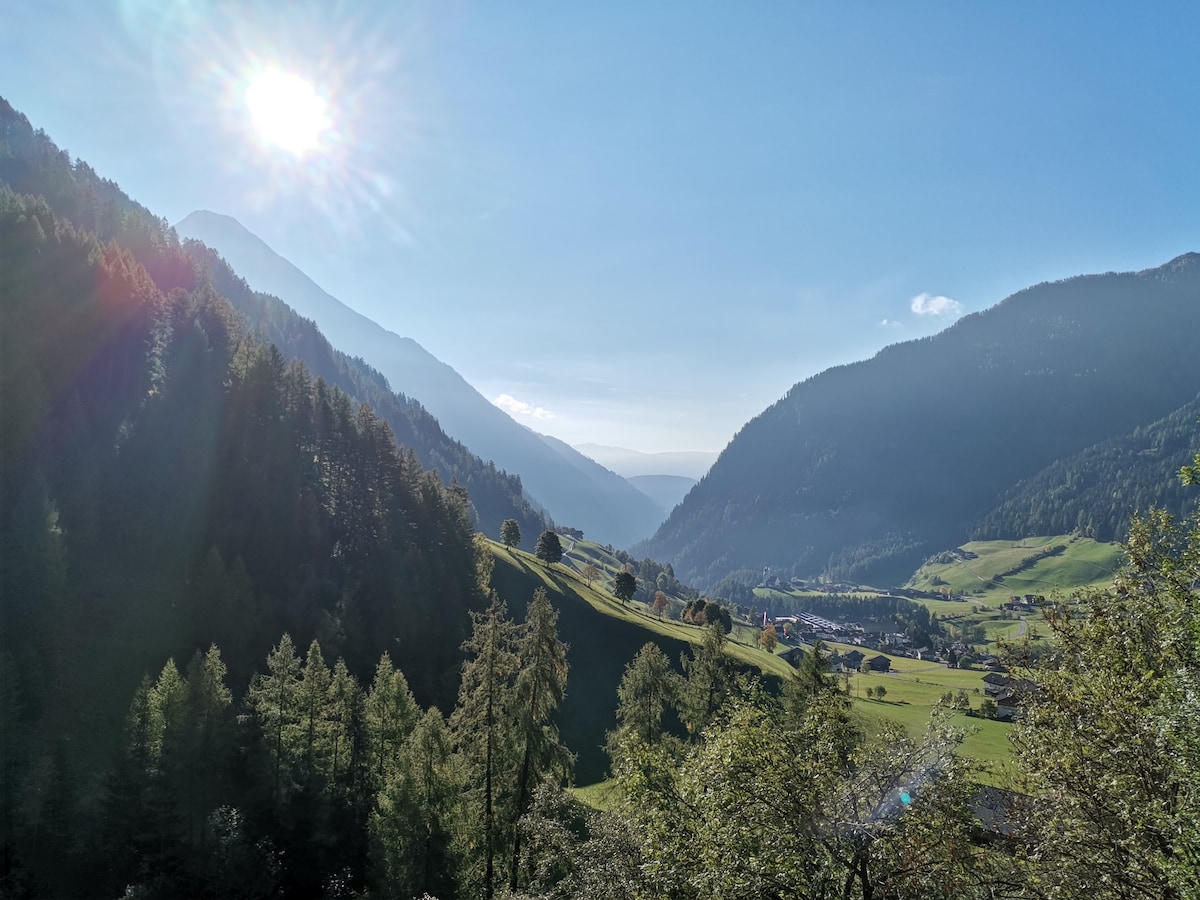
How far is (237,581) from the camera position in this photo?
6378cm

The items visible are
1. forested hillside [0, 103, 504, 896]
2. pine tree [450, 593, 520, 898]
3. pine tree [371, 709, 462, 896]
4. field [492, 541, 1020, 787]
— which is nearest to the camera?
pine tree [450, 593, 520, 898]

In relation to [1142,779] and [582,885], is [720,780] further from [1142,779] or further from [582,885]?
[1142,779]

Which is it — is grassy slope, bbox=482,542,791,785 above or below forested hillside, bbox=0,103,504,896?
below

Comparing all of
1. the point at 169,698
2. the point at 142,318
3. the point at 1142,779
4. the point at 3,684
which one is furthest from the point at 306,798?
the point at 142,318

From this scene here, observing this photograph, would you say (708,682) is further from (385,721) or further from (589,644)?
(589,644)

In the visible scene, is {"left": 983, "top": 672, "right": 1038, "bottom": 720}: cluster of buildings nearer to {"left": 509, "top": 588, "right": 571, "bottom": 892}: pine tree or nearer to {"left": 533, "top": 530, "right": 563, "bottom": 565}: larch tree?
Result: {"left": 509, "top": 588, "right": 571, "bottom": 892}: pine tree

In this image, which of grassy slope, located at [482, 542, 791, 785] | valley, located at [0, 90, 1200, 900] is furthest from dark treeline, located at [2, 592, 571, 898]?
grassy slope, located at [482, 542, 791, 785]

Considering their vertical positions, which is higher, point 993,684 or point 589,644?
point 589,644

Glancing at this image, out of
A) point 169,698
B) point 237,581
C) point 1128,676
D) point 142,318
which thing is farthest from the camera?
point 142,318

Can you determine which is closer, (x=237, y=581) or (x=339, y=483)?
(x=237, y=581)

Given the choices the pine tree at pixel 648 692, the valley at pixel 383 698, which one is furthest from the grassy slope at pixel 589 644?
the pine tree at pixel 648 692

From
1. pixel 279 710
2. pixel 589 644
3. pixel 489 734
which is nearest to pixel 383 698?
pixel 279 710

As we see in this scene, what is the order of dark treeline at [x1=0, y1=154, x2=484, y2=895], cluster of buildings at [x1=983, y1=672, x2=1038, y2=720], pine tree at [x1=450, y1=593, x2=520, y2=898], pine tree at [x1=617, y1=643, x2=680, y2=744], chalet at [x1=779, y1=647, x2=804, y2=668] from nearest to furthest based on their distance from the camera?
1. cluster of buildings at [x1=983, y1=672, x2=1038, y2=720]
2. pine tree at [x1=450, y1=593, x2=520, y2=898]
3. pine tree at [x1=617, y1=643, x2=680, y2=744]
4. dark treeline at [x1=0, y1=154, x2=484, y2=895]
5. chalet at [x1=779, y1=647, x2=804, y2=668]

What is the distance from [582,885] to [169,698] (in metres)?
35.6
